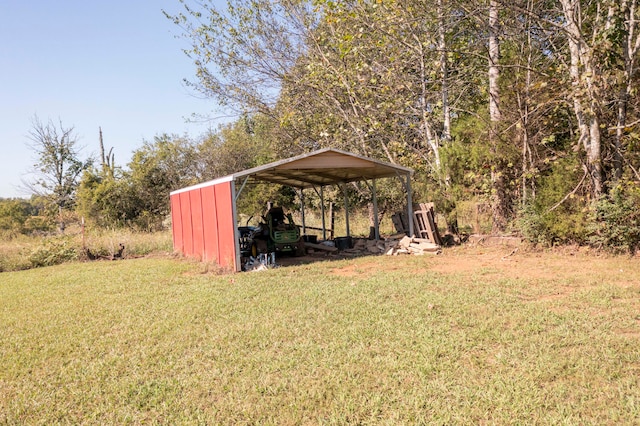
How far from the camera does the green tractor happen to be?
1166 cm

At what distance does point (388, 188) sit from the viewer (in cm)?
1752

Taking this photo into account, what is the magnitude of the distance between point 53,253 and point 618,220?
605 inches

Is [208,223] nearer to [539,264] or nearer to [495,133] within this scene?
[495,133]

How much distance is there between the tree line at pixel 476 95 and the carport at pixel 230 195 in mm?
1811

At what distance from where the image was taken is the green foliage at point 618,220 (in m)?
8.16

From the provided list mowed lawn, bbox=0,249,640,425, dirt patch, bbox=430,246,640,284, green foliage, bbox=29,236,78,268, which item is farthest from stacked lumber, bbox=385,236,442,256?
green foliage, bbox=29,236,78,268

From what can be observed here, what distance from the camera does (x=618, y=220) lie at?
8367 millimetres

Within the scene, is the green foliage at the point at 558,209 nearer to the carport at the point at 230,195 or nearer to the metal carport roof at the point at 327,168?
the carport at the point at 230,195

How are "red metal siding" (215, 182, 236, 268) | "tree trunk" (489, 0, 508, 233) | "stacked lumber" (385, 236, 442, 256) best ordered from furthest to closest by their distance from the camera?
"stacked lumber" (385, 236, 442, 256)
"tree trunk" (489, 0, 508, 233)
"red metal siding" (215, 182, 236, 268)

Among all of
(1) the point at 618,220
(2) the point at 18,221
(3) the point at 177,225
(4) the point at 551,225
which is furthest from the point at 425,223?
(2) the point at 18,221

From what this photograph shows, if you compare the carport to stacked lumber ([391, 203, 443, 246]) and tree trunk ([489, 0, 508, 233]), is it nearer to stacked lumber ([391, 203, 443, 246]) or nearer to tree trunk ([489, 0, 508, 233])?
stacked lumber ([391, 203, 443, 246])

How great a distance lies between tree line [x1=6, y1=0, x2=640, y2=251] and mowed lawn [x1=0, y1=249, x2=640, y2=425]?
6.89 ft

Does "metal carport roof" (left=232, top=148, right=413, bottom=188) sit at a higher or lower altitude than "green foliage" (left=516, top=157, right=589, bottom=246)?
higher

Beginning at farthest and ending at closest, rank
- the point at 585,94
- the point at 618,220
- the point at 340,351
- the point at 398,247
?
the point at 398,247 → the point at 618,220 → the point at 585,94 → the point at 340,351
